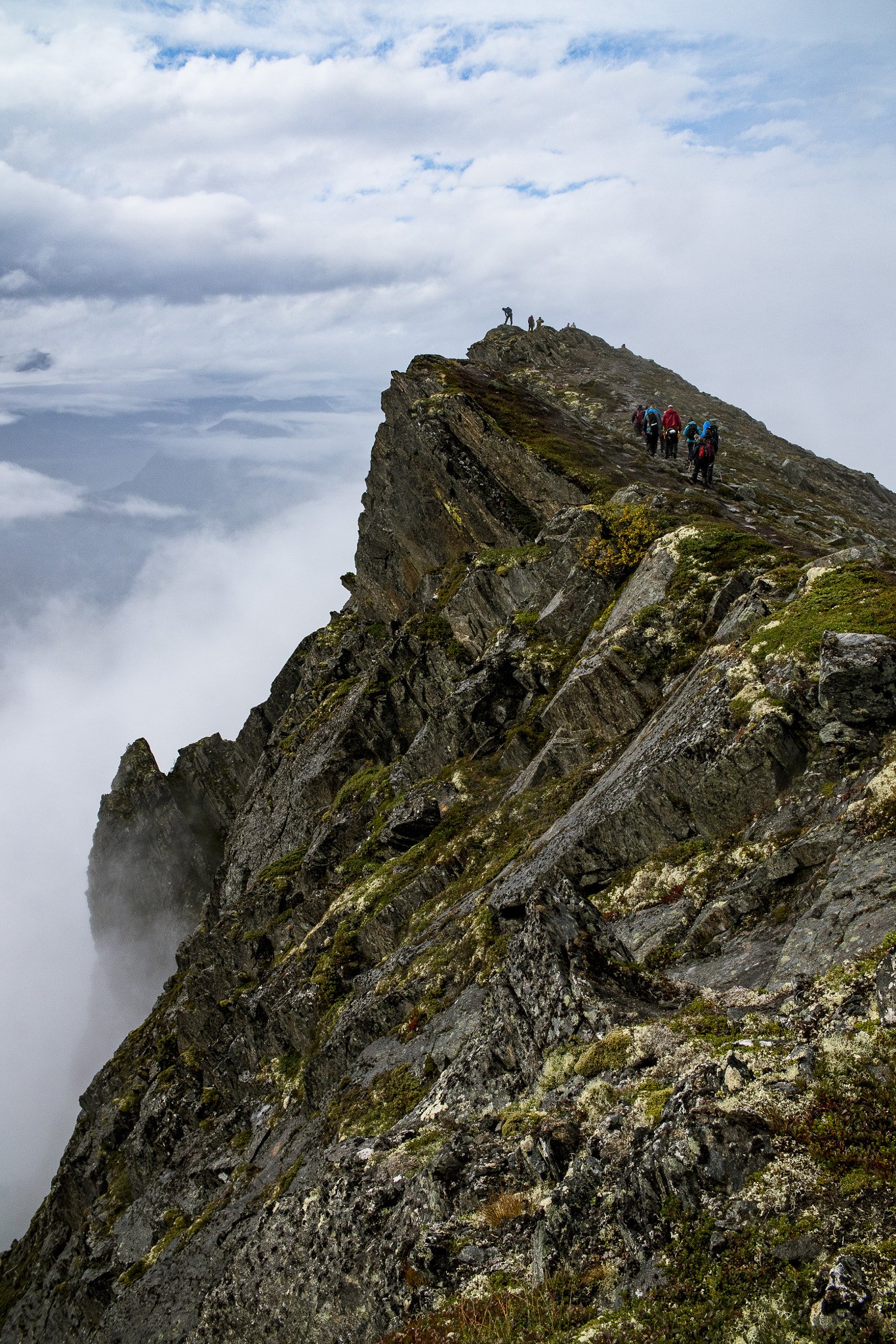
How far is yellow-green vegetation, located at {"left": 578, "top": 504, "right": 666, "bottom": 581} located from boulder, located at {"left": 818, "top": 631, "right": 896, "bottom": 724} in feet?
49.7

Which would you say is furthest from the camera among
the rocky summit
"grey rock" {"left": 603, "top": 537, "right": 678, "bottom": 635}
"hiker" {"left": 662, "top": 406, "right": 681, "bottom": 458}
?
"hiker" {"left": 662, "top": 406, "right": 681, "bottom": 458}

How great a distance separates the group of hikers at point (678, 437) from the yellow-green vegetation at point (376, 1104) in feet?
116

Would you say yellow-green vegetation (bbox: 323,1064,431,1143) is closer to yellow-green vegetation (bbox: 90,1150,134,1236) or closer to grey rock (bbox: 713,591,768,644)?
grey rock (bbox: 713,591,768,644)

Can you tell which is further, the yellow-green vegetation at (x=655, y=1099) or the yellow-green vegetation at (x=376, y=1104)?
the yellow-green vegetation at (x=376, y=1104)

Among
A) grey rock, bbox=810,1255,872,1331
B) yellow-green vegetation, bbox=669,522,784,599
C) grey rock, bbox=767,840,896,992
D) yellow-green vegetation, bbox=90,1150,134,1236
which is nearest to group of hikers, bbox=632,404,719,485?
yellow-green vegetation, bbox=669,522,784,599

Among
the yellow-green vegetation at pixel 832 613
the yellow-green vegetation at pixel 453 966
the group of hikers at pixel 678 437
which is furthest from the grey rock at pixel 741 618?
the group of hikers at pixel 678 437

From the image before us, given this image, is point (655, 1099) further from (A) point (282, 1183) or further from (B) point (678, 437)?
(B) point (678, 437)

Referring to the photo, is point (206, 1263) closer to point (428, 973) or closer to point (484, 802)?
point (428, 973)

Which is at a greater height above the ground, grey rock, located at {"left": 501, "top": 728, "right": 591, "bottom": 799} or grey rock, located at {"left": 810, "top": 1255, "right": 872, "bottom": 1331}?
grey rock, located at {"left": 501, "top": 728, "right": 591, "bottom": 799}

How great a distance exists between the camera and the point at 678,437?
49.2 m

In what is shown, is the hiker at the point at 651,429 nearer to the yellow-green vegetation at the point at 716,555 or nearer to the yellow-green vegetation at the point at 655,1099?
the yellow-green vegetation at the point at 716,555

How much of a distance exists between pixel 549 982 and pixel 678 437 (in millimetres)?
44174

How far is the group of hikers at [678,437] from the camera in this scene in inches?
1620

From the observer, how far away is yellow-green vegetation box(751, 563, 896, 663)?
1627cm
